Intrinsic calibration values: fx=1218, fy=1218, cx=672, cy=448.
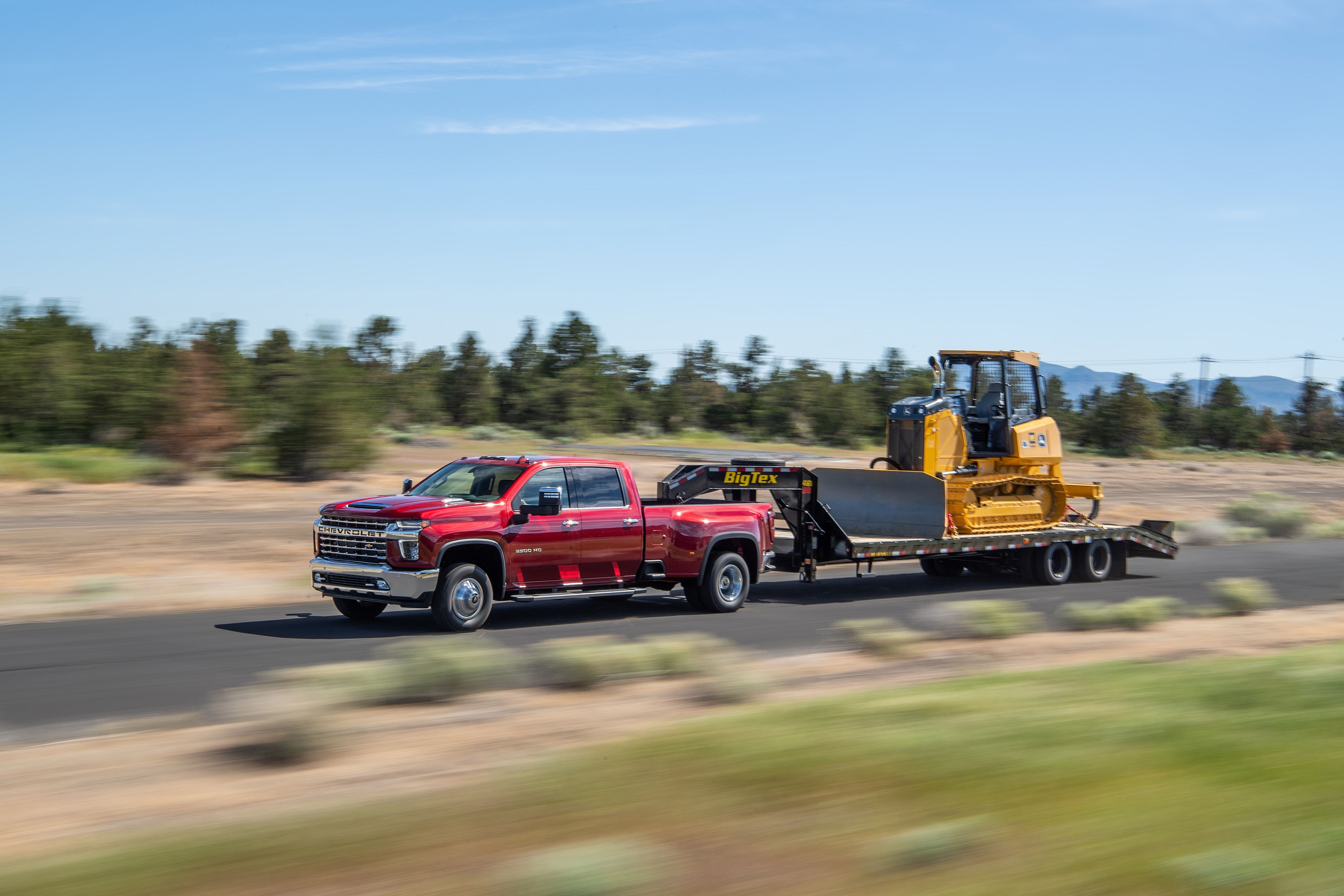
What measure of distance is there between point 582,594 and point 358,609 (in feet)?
8.32

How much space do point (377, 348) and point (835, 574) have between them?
5309cm

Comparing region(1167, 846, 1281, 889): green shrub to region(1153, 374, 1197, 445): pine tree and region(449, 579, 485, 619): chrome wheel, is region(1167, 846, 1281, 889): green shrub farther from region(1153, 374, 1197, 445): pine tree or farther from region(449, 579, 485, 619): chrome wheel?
region(1153, 374, 1197, 445): pine tree

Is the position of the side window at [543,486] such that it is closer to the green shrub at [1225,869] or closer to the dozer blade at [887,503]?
the dozer blade at [887,503]

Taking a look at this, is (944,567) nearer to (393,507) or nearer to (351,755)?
(393,507)

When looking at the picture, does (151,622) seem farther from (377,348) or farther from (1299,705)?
(377,348)

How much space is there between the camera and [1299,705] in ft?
28.1

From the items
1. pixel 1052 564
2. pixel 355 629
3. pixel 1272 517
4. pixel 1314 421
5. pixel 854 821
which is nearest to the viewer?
pixel 854 821

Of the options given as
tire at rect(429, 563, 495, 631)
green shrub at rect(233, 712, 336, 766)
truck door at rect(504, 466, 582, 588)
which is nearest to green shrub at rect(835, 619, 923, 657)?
truck door at rect(504, 466, 582, 588)

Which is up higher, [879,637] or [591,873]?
[591,873]

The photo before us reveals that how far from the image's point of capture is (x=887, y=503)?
18500 mm

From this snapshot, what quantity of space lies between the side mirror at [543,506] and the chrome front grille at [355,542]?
5.12 ft

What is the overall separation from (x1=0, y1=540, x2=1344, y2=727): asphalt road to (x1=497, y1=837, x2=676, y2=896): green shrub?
194 inches

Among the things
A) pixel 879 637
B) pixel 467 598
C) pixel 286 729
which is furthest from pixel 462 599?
pixel 286 729

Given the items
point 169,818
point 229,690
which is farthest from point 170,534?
point 169,818
